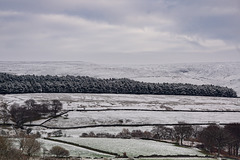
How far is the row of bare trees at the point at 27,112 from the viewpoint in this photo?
79.4 m

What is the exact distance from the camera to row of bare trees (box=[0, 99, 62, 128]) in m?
79.4

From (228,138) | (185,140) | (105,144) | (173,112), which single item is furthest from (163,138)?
(173,112)

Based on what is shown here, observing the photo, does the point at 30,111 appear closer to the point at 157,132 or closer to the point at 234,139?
the point at 157,132

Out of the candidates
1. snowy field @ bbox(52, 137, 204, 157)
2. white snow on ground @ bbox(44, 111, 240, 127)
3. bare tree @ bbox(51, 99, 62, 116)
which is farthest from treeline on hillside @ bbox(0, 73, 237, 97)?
snowy field @ bbox(52, 137, 204, 157)

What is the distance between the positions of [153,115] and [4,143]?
6218cm

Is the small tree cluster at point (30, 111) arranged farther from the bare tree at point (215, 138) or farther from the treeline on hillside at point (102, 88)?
the bare tree at point (215, 138)

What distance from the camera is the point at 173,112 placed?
98.6 metres

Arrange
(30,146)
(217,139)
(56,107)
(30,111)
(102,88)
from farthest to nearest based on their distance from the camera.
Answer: (102,88), (56,107), (30,111), (217,139), (30,146)

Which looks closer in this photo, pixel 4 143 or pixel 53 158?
pixel 4 143

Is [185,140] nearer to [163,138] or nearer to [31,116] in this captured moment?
[163,138]

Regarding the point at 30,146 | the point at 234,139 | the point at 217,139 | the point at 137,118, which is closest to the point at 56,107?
the point at 137,118

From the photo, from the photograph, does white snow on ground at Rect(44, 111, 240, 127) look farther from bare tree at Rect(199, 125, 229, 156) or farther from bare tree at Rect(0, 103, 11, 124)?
bare tree at Rect(199, 125, 229, 156)

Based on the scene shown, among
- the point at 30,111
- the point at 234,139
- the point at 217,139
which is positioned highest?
the point at 30,111

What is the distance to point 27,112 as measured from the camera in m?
83.9
